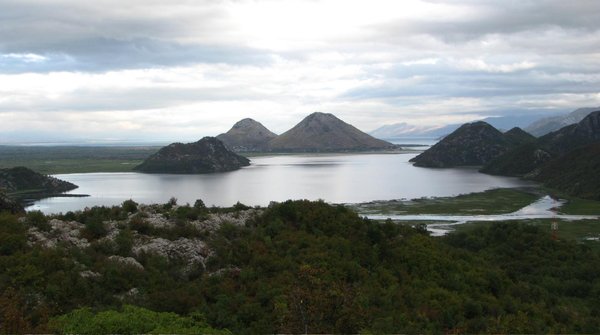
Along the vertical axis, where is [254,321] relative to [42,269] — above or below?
below

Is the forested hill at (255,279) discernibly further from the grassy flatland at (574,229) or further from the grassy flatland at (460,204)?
the grassy flatland at (460,204)

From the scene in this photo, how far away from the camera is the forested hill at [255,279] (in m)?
19.9

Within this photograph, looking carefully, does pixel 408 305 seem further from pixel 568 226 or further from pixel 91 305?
pixel 568 226

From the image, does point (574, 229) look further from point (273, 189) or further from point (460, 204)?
point (273, 189)

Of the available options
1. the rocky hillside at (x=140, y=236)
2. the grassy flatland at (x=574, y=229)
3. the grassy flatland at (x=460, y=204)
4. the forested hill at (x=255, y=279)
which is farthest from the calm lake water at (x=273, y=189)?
the rocky hillside at (x=140, y=236)

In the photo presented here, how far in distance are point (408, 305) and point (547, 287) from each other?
20.0m

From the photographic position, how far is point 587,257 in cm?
4938

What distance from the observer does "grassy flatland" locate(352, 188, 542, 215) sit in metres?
105

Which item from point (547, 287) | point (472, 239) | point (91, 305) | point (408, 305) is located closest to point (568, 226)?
point (472, 239)

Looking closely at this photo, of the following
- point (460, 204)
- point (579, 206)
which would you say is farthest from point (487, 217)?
point (579, 206)

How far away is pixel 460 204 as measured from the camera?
375 feet

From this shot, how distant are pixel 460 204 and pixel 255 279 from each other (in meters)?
94.5

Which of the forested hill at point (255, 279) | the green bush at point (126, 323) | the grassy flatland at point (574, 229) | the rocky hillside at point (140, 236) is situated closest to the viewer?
the green bush at point (126, 323)

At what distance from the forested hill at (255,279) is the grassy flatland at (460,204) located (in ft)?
204
